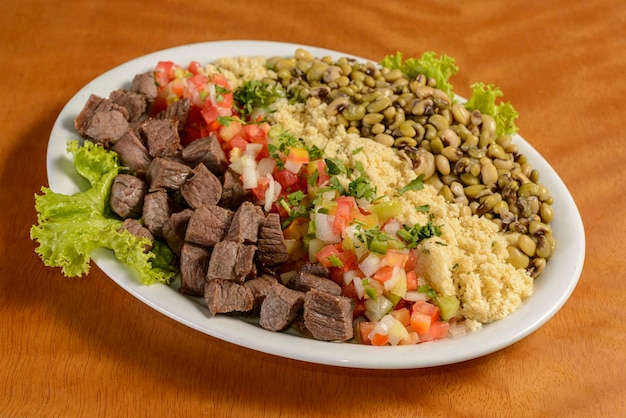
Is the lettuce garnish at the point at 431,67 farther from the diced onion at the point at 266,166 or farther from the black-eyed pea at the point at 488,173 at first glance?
the diced onion at the point at 266,166

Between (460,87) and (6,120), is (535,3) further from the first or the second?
(6,120)

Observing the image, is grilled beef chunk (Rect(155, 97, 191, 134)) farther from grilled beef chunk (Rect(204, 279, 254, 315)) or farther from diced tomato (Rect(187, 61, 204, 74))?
grilled beef chunk (Rect(204, 279, 254, 315))

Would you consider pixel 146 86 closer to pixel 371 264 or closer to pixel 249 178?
pixel 249 178

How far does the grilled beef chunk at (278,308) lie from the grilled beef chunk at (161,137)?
1194mm

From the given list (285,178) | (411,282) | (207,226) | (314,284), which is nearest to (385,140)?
(285,178)

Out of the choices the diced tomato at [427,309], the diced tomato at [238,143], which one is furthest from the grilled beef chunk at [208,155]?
the diced tomato at [427,309]

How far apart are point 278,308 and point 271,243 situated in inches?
15.5

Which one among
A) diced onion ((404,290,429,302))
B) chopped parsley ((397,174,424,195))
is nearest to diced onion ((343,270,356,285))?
diced onion ((404,290,429,302))

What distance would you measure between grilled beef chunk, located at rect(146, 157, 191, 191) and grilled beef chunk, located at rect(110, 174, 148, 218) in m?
0.08

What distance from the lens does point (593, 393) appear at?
360 centimetres

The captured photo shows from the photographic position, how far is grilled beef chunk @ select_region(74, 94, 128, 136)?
13.4 feet

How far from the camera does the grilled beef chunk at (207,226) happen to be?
11.7ft

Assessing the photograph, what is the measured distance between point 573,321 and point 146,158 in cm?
259

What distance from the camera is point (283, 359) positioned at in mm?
3541
